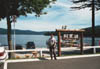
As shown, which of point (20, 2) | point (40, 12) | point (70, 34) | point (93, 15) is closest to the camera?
point (70, 34)

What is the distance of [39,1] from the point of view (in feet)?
69.1

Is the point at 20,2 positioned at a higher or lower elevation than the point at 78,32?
higher

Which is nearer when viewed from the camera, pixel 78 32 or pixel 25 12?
pixel 78 32

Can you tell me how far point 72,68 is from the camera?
11.3 meters

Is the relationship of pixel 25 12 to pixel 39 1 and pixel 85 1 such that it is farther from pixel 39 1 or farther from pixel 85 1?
pixel 85 1

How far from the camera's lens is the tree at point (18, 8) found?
2066cm

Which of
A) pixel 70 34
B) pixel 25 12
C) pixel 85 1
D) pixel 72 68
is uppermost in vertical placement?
pixel 85 1

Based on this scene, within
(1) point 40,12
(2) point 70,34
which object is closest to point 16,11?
(1) point 40,12

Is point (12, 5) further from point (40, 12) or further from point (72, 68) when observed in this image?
point (72, 68)

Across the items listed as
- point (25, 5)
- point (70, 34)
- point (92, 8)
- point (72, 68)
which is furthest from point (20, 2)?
point (92, 8)

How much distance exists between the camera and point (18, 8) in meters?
21.6

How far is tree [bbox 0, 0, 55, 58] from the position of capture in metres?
20.7

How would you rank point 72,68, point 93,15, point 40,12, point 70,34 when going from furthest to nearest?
point 93,15
point 40,12
point 70,34
point 72,68

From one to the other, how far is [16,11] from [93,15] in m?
12.8
